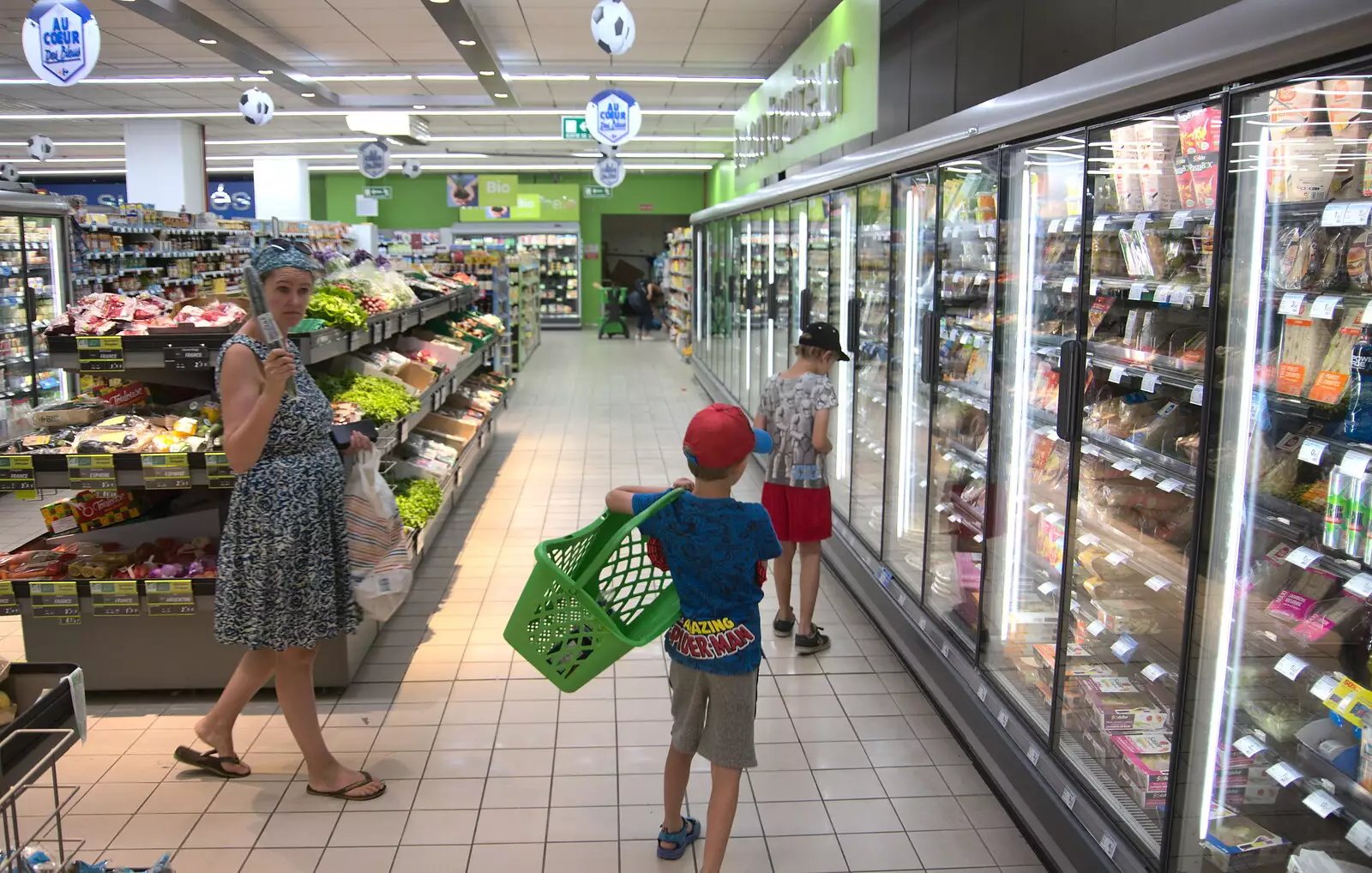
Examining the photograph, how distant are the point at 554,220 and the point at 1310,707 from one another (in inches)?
940

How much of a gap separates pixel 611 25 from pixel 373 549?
4.77 m

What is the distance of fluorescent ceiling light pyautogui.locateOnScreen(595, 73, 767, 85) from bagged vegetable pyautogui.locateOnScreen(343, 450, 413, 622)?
10.2 metres

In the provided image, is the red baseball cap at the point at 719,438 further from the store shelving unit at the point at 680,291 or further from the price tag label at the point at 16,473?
the store shelving unit at the point at 680,291

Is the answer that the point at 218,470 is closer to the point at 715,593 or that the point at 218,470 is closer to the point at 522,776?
the point at 522,776

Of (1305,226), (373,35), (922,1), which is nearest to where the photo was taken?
(1305,226)

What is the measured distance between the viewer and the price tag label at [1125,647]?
2986mm

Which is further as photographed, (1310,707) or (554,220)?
(554,220)

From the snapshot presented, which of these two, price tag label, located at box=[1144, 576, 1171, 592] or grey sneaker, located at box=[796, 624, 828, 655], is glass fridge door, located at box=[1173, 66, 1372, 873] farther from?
grey sneaker, located at box=[796, 624, 828, 655]

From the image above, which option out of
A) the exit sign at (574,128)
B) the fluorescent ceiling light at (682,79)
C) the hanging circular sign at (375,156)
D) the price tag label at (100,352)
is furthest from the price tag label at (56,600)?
the hanging circular sign at (375,156)

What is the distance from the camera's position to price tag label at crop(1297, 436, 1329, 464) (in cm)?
216

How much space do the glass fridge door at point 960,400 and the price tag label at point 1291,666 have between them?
5.66 feet

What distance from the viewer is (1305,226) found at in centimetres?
227

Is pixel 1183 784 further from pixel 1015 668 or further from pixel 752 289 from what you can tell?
pixel 752 289

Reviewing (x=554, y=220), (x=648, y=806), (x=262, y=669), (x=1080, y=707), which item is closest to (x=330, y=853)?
(x=262, y=669)
